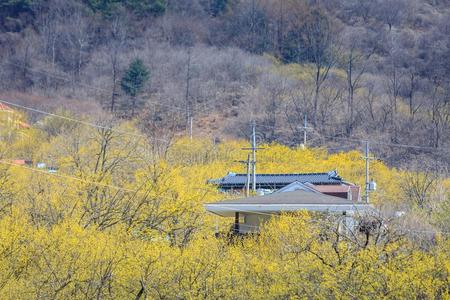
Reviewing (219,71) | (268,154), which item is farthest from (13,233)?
(219,71)

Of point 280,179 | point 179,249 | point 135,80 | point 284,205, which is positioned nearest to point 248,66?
point 135,80

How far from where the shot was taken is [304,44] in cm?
9319

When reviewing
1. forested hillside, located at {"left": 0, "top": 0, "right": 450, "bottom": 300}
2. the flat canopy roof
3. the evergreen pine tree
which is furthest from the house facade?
the evergreen pine tree

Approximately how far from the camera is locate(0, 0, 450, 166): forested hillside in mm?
67438

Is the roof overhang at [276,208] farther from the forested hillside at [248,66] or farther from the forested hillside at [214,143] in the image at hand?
the forested hillside at [248,66]

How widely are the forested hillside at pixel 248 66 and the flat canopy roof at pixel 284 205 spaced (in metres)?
31.7

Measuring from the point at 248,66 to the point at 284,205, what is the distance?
55552mm

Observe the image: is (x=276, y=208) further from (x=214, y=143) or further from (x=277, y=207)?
(x=214, y=143)

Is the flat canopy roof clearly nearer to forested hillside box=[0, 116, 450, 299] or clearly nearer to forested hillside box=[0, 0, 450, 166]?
forested hillside box=[0, 116, 450, 299]

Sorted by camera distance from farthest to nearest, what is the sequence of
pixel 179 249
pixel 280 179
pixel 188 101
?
pixel 188 101 → pixel 280 179 → pixel 179 249

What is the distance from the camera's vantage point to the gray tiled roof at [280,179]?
4341 cm

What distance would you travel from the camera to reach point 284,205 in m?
28.0

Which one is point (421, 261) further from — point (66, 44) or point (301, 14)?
point (301, 14)

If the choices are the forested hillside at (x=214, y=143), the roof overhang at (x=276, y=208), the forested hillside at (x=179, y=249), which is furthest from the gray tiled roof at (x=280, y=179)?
the roof overhang at (x=276, y=208)
